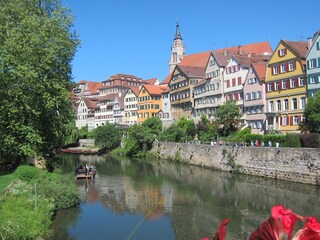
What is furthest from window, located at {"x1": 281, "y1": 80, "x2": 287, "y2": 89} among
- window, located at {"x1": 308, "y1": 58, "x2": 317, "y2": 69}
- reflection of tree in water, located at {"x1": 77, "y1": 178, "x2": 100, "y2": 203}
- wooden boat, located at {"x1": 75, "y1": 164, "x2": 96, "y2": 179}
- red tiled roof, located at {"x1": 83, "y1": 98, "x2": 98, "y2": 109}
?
red tiled roof, located at {"x1": 83, "y1": 98, "x2": 98, "y2": 109}

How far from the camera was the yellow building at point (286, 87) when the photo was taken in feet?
132

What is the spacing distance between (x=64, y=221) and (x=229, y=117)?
29164 mm

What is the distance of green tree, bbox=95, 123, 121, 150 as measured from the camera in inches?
2596

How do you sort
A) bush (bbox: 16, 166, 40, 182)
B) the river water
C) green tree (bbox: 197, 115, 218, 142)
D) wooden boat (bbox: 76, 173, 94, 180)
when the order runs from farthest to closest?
green tree (bbox: 197, 115, 218, 142)
wooden boat (bbox: 76, 173, 94, 180)
bush (bbox: 16, 166, 40, 182)
the river water

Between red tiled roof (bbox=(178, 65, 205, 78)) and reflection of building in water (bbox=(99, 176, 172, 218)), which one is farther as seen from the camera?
red tiled roof (bbox=(178, 65, 205, 78))

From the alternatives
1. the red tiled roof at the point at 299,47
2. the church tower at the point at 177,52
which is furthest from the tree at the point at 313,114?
the church tower at the point at 177,52

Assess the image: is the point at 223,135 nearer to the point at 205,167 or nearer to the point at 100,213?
the point at 205,167

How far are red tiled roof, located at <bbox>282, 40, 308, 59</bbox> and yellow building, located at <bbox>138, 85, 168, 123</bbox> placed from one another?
35.8 meters

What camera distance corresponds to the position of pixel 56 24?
26.5 metres

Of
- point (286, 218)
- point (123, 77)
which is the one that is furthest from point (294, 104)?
point (123, 77)

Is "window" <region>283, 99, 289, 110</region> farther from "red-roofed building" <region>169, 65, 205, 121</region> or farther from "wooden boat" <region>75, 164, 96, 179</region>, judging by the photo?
"wooden boat" <region>75, 164, 96, 179</region>

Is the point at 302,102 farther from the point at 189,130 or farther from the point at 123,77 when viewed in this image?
the point at 123,77

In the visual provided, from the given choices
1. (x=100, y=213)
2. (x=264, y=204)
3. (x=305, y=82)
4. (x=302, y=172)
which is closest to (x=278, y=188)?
(x=302, y=172)

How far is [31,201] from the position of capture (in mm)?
17375
